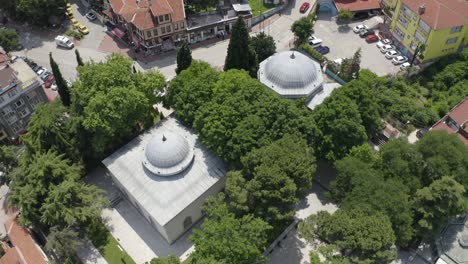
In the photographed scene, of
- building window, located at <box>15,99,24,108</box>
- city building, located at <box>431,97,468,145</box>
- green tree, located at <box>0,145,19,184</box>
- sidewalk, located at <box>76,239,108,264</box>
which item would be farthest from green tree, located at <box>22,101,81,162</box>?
city building, located at <box>431,97,468,145</box>

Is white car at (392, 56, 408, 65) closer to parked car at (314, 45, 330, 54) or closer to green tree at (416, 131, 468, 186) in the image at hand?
parked car at (314, 45, 330, 54)

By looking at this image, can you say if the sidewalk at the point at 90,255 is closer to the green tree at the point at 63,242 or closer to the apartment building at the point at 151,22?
the green tree at the point at 63,242

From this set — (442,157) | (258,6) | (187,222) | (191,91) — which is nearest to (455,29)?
(442,157)

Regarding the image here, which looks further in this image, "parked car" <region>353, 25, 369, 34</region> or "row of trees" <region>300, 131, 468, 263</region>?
"parked car" <region>353, 25, 369, 34</region>

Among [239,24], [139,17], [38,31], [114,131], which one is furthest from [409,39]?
[38,31]

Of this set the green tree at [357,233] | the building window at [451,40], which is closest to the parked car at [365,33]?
the building window at [451,40]

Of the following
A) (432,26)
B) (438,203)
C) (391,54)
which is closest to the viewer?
(438,203)

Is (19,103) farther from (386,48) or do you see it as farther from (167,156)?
(386,48)
